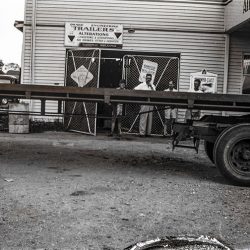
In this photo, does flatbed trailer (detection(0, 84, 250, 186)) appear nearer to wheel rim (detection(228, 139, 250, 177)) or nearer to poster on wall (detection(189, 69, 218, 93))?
wheel rim (detection(228, 139, 250, 177))

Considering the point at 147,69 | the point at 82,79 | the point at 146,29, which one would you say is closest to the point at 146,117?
the point at 147,69

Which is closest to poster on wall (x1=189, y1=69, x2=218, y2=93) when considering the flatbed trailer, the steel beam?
the flatbed trailer

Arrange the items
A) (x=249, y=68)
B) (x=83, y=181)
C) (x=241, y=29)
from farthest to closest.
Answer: (x=249, y=68)
(x=241, y=29)
(x=83, y=181)

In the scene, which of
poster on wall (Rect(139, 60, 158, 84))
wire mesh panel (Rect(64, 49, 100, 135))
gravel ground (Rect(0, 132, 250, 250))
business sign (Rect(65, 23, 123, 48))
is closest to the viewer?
gravel ground (Rect(0, 132, 250, 250))

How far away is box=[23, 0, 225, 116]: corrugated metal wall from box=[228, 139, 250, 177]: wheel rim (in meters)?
9.32

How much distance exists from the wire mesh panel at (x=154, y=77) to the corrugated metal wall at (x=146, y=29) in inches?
14.1

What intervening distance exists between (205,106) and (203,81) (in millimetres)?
8812

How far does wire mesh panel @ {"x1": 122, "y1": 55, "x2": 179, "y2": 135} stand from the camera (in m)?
15.8

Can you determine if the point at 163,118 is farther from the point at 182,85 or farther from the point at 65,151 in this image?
the point at 65,151

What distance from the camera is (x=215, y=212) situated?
5.59 meters

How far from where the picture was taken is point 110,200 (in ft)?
19.6

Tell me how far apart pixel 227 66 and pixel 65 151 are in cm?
823

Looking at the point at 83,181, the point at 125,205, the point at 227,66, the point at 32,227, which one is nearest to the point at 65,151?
the point at 83,181

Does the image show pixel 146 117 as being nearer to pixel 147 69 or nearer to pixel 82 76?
pixel 147 69
